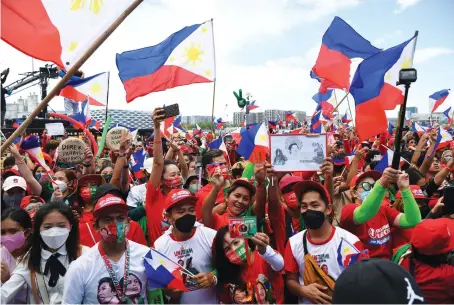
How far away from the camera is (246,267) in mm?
2895

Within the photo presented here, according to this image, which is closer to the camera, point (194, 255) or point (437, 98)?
point (194, 255)

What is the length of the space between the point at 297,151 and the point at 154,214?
1.59 meters

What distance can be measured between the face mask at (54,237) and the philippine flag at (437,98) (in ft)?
49.6

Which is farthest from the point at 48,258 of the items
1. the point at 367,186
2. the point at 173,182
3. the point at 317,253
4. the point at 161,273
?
the point at 367,186

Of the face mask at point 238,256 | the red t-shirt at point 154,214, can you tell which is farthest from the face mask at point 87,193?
the face mask at point 238,256

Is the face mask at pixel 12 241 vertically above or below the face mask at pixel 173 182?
below

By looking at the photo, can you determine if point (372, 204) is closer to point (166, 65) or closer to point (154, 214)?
point (154, 214)

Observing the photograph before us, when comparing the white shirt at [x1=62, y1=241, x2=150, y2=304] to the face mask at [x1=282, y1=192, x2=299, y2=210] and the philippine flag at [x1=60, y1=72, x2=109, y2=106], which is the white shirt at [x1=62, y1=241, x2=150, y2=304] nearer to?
the face mask at [x1=282, y1=192, x2=299, y2=210]

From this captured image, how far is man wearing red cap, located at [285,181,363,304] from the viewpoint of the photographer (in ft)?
9.05

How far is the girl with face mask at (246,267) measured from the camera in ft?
8.95

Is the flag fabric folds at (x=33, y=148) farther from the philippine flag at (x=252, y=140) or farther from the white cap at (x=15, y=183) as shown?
the philippine flag at (x=252, y=140)

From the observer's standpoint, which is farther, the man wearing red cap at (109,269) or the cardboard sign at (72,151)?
the cardboard sign at (72,151)

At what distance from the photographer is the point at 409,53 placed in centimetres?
576

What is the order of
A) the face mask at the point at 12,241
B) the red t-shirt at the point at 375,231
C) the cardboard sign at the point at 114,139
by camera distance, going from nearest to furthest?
the face mask at the point at 12,241 < the red t-shirt at the point at 375,231 < the cardboard sign at the point at 114,139
